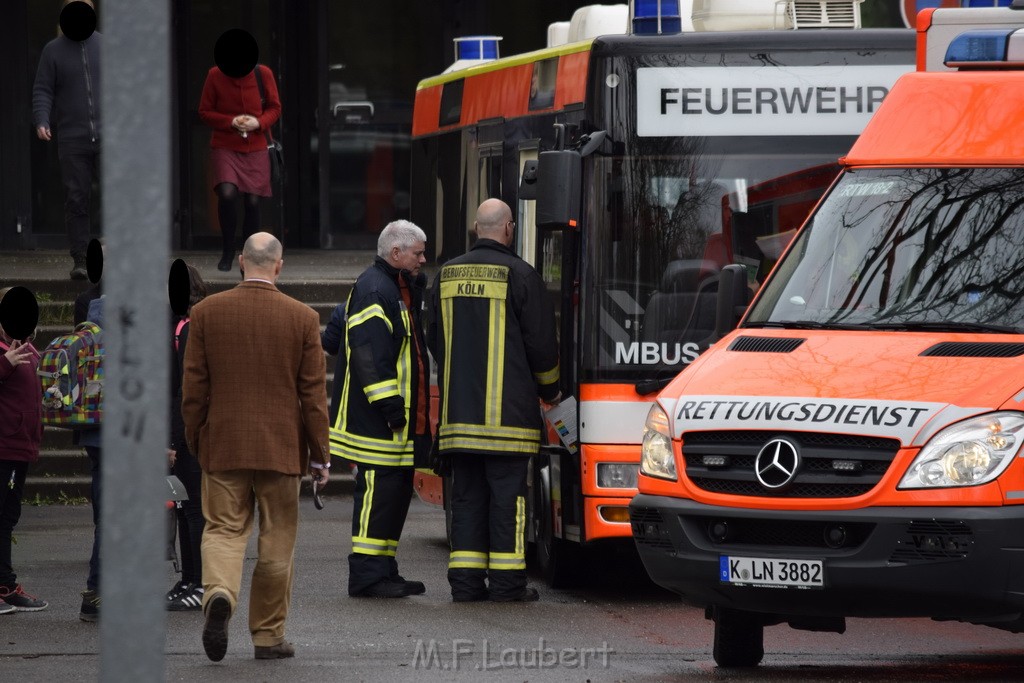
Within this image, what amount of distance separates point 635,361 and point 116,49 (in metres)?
6.32

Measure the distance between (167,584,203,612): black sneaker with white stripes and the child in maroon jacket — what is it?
680 mm

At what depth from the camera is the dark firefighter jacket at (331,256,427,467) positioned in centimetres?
993

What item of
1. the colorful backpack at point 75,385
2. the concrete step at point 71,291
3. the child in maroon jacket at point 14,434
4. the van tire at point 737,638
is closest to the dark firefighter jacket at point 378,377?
the colorful backpack at point 75,385

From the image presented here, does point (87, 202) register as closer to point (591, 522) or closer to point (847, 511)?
point (591, 522)

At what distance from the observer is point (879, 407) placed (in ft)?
22.6

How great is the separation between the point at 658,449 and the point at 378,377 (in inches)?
106

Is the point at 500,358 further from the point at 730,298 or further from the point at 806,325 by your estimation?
the point at 806,325

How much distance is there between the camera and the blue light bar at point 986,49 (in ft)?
26.1

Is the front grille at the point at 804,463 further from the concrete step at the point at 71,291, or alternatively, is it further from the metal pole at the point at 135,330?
the concrete step at the point at 71,291

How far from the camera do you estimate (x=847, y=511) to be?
271 inches

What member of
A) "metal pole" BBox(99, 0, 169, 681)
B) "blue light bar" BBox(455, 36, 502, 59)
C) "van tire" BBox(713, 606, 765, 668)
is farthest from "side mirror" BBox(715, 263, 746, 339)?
"blue light bar" BBox(455, 36, 502, 59)

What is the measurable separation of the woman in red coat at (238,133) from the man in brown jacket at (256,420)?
8.54 metres

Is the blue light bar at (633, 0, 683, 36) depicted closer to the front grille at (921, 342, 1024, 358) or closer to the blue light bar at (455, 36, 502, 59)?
the front grille at (921, 342, 1024, 358)

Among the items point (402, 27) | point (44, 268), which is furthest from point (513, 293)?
point (402, 27)
